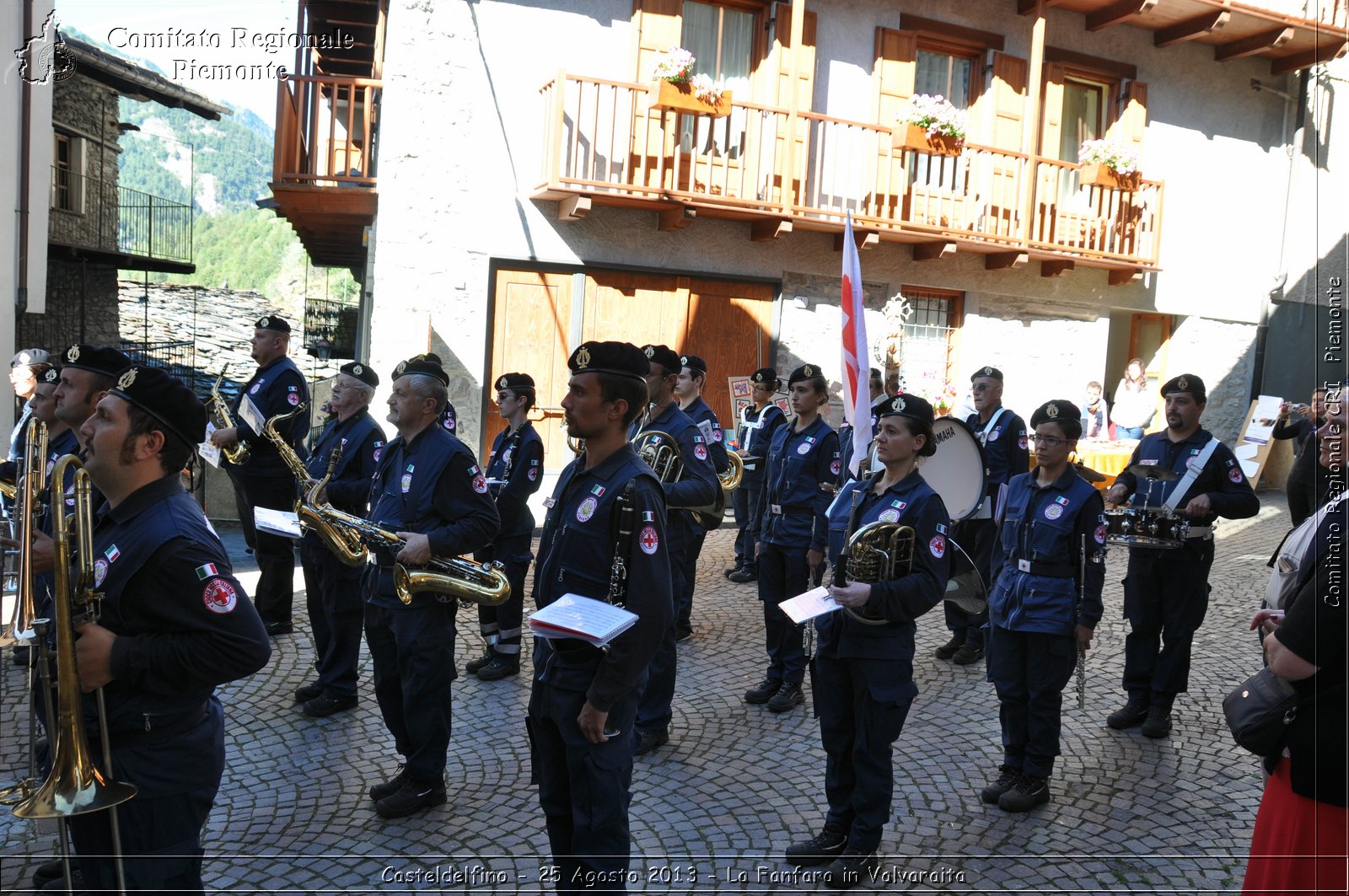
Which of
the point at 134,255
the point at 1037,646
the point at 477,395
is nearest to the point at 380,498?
the point at 1037,646

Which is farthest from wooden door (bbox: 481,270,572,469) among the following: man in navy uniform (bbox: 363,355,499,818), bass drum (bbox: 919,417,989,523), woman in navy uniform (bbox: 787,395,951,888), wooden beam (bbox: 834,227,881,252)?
woman in navy uniform (bbox: 787,395,951,888)

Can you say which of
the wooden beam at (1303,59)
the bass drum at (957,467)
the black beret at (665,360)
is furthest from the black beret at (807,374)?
the wooden beam at (1303,59)

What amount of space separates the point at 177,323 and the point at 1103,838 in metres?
31.8

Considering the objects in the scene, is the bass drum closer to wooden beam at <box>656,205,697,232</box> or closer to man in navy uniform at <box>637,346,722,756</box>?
man in navy uniform at <box>637,346,722,756</box>

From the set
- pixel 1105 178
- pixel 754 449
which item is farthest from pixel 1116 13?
pixel 754 449

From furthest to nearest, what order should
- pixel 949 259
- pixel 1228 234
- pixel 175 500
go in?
pixel 1228 234 → pixel 949 259 → pixel 175 500

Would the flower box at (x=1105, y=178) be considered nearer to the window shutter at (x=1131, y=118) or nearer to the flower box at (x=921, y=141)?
the window shutter at (x=1131, y=118)

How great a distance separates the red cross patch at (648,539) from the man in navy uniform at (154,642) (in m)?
1.30

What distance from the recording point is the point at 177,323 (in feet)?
102

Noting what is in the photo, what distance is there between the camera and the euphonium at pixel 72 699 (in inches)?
106

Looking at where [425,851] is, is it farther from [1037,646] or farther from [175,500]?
[1037,646]

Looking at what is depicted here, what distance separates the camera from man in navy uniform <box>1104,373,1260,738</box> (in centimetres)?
645

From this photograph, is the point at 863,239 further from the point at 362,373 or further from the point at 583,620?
the point at 583,620

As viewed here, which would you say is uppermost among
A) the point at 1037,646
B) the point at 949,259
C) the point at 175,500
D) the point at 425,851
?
the point at 949,259
